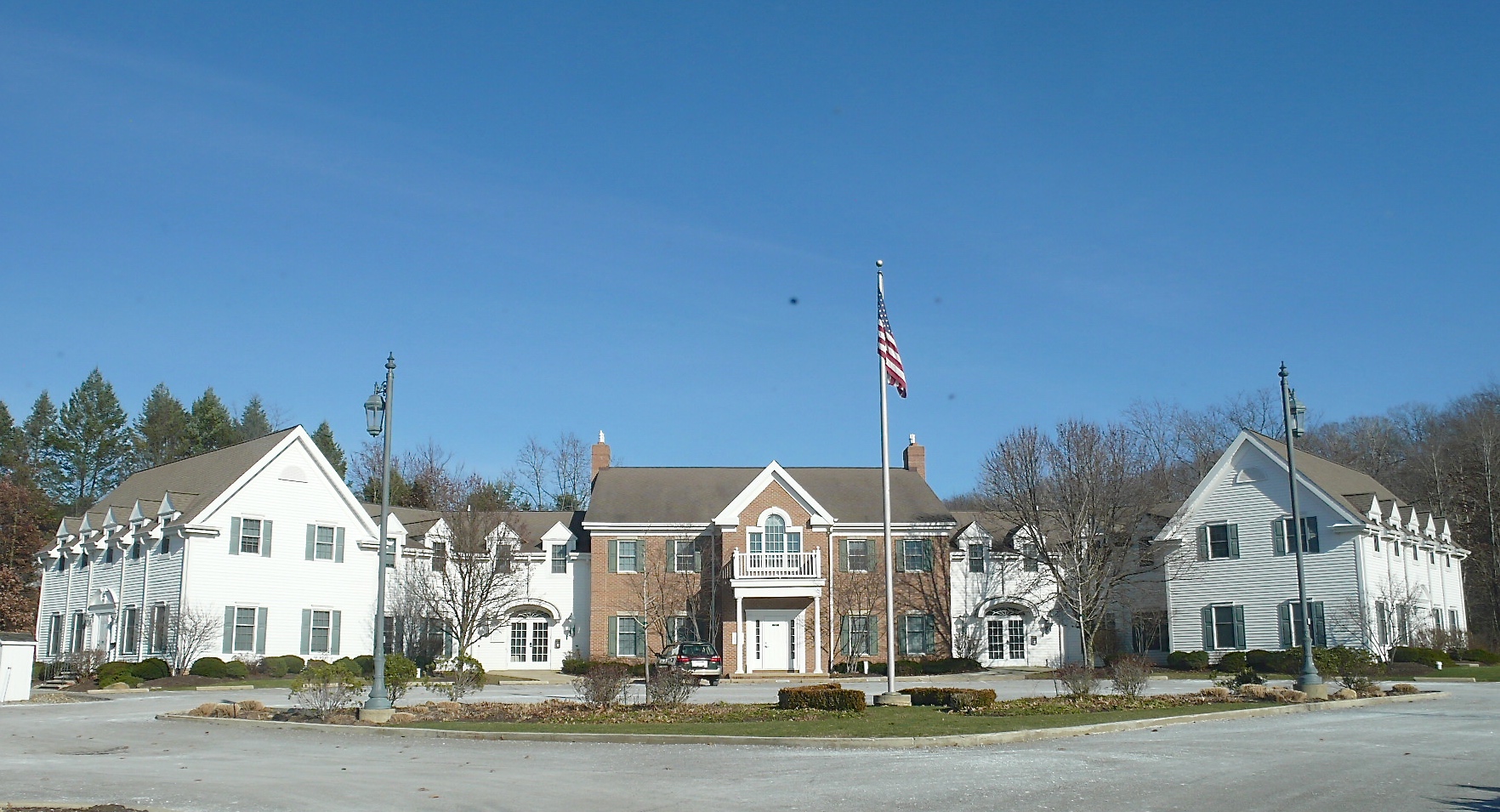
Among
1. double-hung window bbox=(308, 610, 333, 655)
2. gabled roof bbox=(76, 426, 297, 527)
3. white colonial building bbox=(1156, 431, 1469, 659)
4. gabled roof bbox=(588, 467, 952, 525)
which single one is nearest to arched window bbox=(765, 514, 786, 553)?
gabled roof bbox=(588, 467, 952, 525)

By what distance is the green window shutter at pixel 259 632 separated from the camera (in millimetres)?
40656

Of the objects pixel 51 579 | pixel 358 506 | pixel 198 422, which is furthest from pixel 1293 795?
pixel 198 422

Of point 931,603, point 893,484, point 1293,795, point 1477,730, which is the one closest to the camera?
point 1293,795

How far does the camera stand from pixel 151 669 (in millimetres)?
36062

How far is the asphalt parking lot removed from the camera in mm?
11125

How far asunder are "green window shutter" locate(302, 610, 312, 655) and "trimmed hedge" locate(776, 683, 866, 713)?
25842mm

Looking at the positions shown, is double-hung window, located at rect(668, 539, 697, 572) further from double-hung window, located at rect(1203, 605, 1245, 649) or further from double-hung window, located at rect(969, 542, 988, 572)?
double-hung window, located at rect(1203, 605, 1245, 649)

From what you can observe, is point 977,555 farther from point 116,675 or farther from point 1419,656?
point 116,675

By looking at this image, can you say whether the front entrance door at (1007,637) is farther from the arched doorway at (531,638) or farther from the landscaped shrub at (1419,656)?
the arched doorway at (531,638)

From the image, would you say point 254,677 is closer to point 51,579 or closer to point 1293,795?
point 51,579

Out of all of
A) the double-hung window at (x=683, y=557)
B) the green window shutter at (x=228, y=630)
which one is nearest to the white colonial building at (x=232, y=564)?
the green window shutter at (x=228, y=630)

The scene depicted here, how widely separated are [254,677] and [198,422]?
4485 centimetres

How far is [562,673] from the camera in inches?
1759

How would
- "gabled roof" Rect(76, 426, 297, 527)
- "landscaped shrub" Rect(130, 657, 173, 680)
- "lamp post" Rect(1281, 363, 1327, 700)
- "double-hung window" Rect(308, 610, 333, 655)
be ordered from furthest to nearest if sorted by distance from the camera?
"double-hung window" Rect(308, 610, 333, 655), "gabled roof" Rect(76, 426, 297, 527), "landscaped shrub" Rect(130, 657, 173, 680), "lamp post" Rect(1281, 363, 1327, 700)
